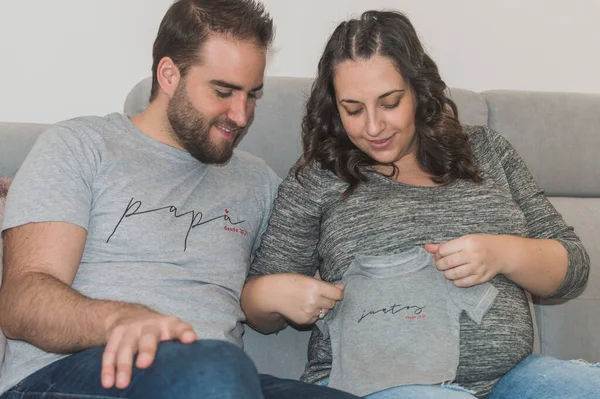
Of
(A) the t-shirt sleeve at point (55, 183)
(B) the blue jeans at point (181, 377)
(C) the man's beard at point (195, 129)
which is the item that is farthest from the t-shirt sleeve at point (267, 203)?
(B) the blue jeans at point (181, 377)

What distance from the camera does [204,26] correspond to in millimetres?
1489

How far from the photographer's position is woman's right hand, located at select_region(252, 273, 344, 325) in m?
1.37

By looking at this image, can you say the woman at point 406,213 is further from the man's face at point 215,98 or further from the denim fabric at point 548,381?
the man's face at point 215,98

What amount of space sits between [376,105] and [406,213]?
0.22 m

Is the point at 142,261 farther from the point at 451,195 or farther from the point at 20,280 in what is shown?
the point at 451,195

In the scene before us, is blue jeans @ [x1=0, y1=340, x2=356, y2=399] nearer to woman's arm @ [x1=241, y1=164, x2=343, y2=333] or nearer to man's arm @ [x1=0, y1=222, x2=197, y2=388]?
man's arm @ [x1=0, y1=222, x2=197, y2=388]

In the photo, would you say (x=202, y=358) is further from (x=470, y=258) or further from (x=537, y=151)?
(x=537, y=151)

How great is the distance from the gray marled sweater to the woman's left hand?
0.23 feet

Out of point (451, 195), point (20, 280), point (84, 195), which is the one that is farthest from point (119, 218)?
point (451, 195)

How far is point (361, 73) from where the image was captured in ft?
4.84

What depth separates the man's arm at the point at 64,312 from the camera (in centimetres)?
91

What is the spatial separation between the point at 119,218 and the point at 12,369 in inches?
12.6

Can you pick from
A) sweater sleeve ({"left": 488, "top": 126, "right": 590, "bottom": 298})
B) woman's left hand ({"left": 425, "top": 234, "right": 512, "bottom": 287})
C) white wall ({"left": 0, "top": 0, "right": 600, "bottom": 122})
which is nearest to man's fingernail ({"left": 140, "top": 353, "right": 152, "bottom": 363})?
woman's left hand ({"left": 425, "top": 234, "right": 512, "bottom": 287})

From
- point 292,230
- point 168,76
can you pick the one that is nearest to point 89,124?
point 168,76
